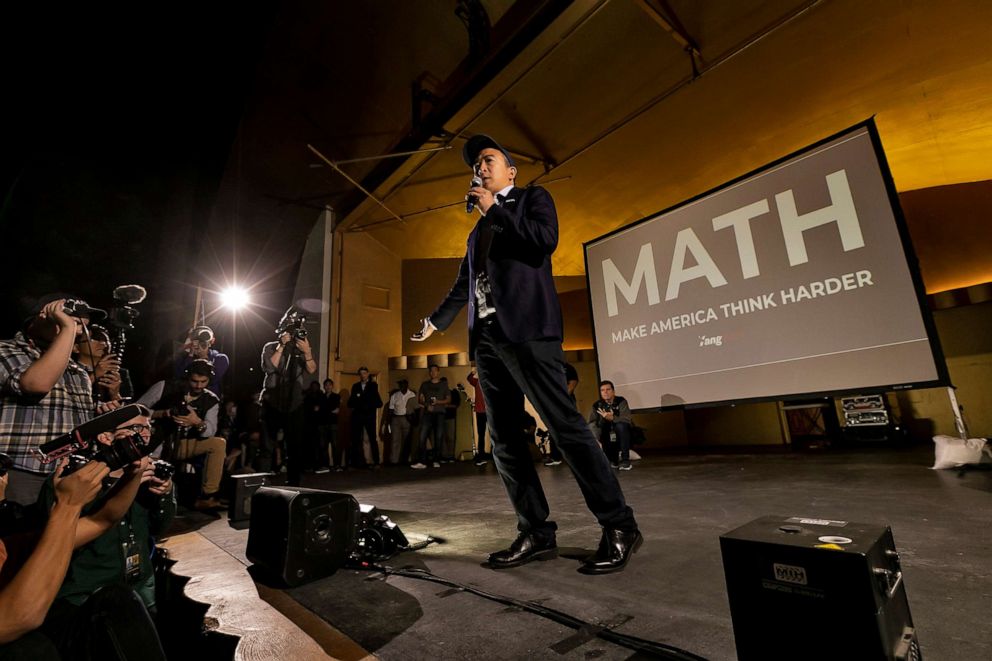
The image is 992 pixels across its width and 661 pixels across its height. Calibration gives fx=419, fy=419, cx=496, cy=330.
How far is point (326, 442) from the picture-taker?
6609 millimetres

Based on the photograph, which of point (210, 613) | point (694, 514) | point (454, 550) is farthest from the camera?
point (694, 514)

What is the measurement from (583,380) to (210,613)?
24.2 feet

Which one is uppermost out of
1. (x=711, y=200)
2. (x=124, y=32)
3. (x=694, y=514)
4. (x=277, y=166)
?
(x=124, y=32)

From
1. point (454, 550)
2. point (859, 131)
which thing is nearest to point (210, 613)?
point (454, 550)

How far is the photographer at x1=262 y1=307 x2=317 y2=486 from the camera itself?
3.41 m

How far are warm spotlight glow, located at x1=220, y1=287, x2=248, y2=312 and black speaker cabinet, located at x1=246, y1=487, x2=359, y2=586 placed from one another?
1018cm

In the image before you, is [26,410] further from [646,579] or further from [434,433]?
[434,433]

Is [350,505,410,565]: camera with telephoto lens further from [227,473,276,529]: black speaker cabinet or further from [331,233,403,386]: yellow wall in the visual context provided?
[331,233,403,386]: yellow wall

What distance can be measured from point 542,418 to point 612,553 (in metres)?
0.48

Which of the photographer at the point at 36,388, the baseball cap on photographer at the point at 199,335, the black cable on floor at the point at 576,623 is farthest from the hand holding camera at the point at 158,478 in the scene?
the baseball cap on photographer at the point at 199,335

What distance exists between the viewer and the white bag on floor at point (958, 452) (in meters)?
2.86

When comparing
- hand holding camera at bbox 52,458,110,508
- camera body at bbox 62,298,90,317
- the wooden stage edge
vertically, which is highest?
camera body at bbox 62,298,90,317

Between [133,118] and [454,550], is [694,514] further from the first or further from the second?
[133,118]

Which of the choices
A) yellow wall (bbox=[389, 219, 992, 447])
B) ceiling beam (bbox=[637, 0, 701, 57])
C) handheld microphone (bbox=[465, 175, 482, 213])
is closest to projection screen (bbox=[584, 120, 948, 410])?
ceiling beam (bbox=[637, 0, 701, 57])
